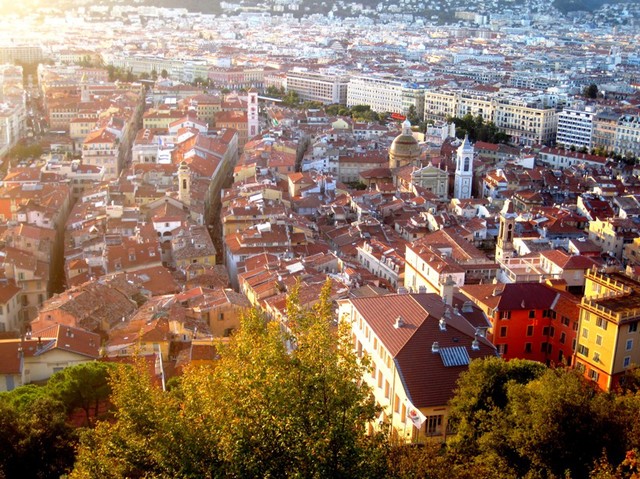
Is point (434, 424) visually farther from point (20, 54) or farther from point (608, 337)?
point (20, 54)

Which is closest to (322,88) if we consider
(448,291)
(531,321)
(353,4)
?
(531,321)

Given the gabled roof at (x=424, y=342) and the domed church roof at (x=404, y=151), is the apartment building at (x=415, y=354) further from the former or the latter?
the domed church roof at (x=404, y=151)

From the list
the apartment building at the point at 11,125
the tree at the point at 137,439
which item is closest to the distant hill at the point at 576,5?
the apartment building at the point at 11,125

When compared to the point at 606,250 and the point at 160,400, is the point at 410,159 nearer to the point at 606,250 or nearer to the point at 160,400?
the point at 606,250

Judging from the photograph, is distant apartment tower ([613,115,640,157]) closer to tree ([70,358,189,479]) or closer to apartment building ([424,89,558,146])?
apartment building ([424,89,558,146])

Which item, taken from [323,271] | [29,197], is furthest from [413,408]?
[29,197]

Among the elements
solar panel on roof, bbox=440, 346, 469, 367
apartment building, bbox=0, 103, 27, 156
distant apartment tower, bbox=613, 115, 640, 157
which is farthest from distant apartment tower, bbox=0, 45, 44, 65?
solar panel on roof, bbox=440, 346, 469, 367
